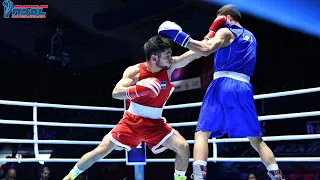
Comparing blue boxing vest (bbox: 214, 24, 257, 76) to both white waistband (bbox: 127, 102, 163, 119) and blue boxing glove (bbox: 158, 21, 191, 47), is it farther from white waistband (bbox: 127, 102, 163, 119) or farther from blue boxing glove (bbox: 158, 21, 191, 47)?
white waistband (bbox: 127, 102, 163, 119)

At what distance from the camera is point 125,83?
2.58m

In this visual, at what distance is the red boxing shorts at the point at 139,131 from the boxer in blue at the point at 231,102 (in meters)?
0.36

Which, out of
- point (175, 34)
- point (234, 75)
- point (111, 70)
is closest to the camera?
point (175, 34)

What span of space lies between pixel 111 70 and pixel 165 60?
5.81 m

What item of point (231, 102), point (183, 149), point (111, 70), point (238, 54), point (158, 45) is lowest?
point (183, 149)

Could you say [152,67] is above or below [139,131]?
above

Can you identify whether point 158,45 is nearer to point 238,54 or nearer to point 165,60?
point 165,60

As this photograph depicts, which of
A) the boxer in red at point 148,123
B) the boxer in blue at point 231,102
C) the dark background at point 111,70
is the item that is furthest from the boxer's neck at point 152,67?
the dark background at point 111,70

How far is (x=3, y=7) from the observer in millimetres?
7484

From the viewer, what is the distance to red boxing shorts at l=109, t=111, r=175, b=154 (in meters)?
2.66

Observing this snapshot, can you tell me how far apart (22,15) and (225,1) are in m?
3.95

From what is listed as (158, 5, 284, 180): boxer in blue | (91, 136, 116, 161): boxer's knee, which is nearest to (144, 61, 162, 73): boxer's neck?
(158, 5, 284, 180): boxer in blue

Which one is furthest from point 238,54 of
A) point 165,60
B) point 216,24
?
point 165,60

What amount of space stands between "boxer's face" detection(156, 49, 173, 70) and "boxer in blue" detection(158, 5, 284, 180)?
0.30 m
